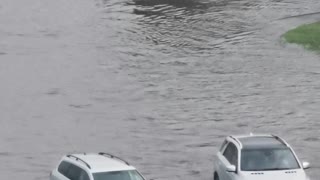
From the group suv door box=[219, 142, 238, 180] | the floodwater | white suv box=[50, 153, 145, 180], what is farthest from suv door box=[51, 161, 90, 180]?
the floodwater

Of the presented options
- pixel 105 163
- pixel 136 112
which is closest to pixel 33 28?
pixel 136 112

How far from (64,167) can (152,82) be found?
22842 millimetres

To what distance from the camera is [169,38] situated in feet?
184

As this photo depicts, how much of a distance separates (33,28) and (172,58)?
45.1 feet

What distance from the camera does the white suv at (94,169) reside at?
21062 mm

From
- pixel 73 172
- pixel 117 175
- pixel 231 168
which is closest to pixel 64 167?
pixel 73 172

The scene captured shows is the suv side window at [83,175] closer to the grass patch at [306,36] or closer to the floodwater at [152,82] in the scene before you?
the floodwater at [152,82]

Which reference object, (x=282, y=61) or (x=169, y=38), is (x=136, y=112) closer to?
(x=282, y=61)

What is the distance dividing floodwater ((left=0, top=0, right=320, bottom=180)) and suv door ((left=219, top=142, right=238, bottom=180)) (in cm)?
479

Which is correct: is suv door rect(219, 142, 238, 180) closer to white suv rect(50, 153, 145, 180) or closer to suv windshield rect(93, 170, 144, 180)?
white suv rect(50, 153, 145, 180)

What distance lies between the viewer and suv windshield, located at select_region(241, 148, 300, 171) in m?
22.2

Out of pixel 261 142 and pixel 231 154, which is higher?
pixel 261 142

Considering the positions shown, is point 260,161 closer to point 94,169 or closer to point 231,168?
point 231,168

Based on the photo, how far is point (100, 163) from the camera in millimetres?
21672
